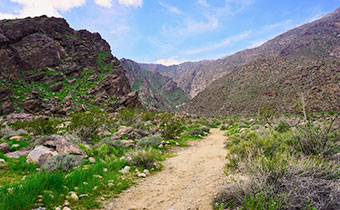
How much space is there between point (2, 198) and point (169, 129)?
381 inches

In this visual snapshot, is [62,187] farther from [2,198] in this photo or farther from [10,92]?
[10,92]

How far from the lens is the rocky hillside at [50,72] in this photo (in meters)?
28.1

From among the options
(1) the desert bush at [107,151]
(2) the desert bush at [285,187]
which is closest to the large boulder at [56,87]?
(1) the desert bush at [107,151]

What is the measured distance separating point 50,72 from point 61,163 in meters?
42.1

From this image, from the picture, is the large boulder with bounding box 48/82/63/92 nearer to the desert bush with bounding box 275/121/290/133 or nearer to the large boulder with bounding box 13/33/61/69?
the large boulder with bounding box 13/33/61/69

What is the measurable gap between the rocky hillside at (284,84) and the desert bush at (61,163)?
29.2 metres

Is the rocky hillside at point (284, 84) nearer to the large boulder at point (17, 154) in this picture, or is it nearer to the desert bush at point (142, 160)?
the desert bush at point (142, 160)

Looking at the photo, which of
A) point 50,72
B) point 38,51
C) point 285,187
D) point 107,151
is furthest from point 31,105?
point 285,187

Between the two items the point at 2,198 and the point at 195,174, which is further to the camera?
the point at 195,174

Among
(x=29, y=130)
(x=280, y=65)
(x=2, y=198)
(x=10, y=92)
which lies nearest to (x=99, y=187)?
(x=2, y=198)

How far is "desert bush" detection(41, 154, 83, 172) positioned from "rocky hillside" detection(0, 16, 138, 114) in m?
25.4

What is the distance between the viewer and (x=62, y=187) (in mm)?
3342

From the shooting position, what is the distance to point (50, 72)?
37.7 metres

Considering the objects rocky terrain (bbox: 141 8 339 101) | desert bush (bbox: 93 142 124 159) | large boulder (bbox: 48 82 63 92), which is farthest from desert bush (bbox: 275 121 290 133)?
rocky terrain (bbox: 141 8 339 101)
